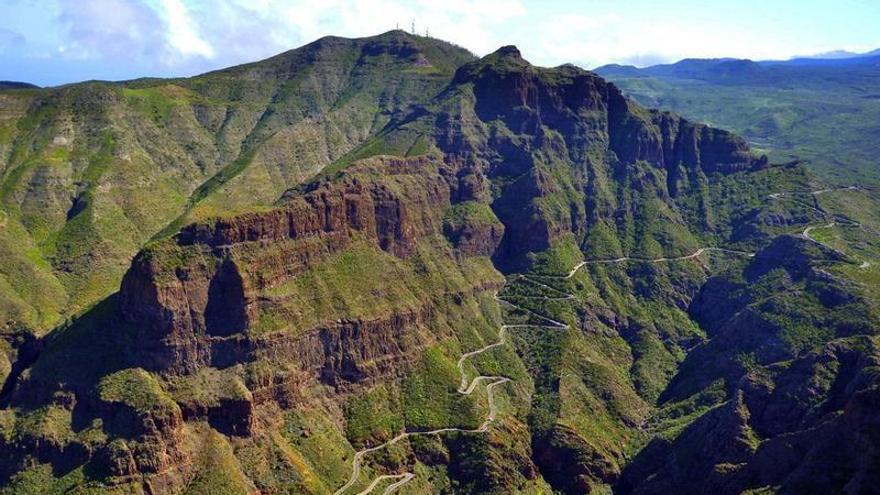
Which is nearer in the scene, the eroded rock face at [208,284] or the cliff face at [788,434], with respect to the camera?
the cliff face at [788,434]

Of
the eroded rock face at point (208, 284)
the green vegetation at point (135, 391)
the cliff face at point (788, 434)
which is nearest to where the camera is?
the cliff face at point (788, 434)

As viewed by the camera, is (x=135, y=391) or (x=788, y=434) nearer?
(x=788, y=434)

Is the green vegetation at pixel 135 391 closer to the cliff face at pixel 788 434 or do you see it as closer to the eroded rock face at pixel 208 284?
the eroded rock face at pixel 208 284

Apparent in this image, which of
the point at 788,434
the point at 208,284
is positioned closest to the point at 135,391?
the point at 208,284

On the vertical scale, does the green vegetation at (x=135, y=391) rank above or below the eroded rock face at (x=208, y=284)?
below

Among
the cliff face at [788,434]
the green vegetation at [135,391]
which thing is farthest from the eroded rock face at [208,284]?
the cliff face at [788,434]

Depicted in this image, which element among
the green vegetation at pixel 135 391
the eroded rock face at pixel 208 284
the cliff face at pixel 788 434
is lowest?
the cliff face at pixel 788 434

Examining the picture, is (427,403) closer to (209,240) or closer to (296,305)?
(296,305)

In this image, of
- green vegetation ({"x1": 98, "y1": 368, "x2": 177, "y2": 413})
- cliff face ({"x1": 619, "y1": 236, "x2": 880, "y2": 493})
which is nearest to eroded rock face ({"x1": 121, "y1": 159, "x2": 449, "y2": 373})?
green vegetation ({"x1": 98, "y1": 368, "x2": 177, "y2": 413})

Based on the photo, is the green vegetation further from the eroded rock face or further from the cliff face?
the cliff face

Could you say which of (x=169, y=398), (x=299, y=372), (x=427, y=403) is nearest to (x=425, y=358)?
(x=427, y=403)

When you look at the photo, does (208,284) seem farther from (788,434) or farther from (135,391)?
(788,434)

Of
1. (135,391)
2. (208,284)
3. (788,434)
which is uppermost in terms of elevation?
(208,284)
